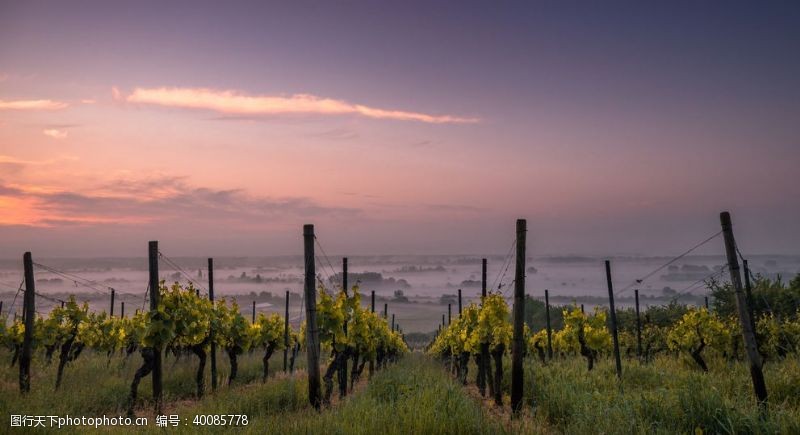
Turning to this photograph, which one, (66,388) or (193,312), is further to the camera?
(66,388)

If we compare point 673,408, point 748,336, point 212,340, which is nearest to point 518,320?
point 673,408

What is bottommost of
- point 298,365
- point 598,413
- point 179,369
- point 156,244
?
point 298,365

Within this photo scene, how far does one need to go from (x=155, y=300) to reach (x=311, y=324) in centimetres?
597

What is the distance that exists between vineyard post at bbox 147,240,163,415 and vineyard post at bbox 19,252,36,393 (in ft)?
14.7

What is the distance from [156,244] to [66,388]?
23.3ft

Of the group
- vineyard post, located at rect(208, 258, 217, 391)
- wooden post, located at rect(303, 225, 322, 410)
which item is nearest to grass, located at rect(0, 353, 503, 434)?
wooden post, located at rect(303, 225, 322, 410)

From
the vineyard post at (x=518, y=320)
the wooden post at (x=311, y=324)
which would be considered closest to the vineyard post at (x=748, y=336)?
the vineyard post at (x=518, y=320)

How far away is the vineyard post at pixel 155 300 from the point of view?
13.0 metres

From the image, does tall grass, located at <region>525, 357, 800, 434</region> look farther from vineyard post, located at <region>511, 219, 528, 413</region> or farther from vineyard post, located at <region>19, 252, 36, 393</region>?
vineyard post, located at <region>19, 252, 36, 393</region>

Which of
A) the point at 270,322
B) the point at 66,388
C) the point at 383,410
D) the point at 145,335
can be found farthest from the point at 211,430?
the point at 270,322

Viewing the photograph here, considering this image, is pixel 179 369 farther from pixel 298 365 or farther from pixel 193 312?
pixel 298 365

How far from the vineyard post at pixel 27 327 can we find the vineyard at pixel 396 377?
0.17 feet

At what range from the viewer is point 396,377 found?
43.9ft

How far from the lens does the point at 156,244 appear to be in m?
13.6
